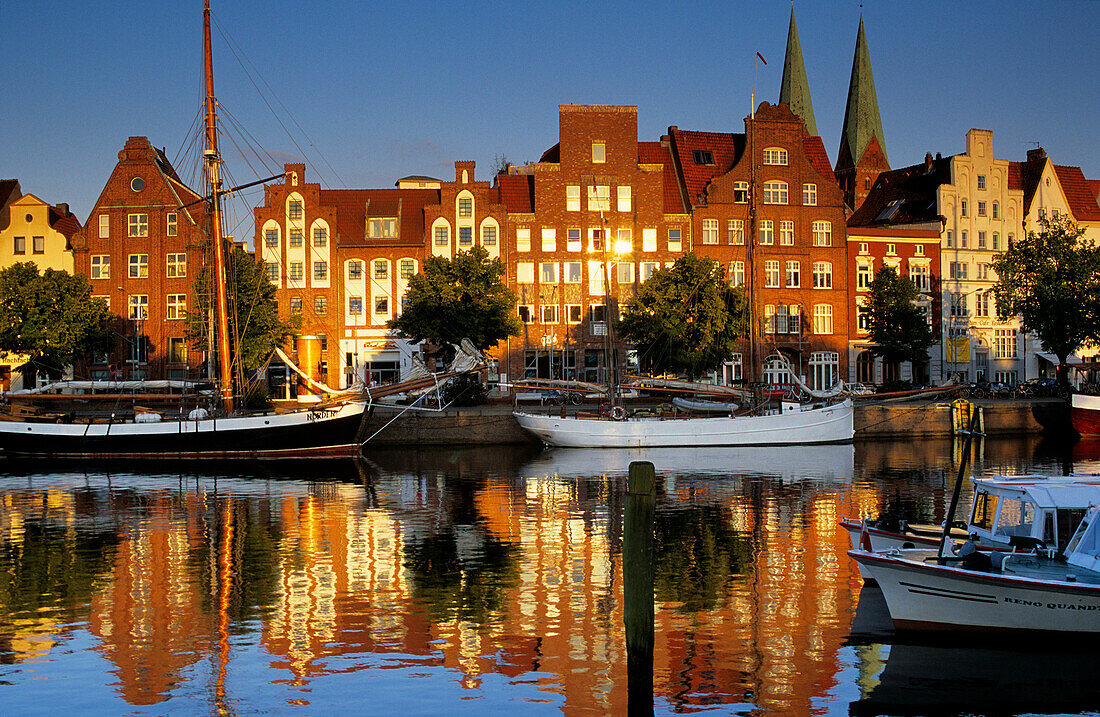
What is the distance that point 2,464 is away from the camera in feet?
170

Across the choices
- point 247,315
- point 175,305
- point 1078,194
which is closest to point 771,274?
point 1078,194

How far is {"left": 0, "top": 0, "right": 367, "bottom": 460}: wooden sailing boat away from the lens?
51344 mm

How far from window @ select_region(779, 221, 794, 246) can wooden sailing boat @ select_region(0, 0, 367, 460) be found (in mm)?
37942

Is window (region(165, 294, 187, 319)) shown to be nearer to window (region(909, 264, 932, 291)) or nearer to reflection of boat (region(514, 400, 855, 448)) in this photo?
reflection of boat (region(514, 400, 855, 448))

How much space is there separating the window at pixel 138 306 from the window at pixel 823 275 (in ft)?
160

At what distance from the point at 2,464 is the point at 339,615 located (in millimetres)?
38237

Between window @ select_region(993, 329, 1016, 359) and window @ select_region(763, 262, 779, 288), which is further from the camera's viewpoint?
window @ select_region(993, 329, 1016, 359)

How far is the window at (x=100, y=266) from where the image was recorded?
251 feet

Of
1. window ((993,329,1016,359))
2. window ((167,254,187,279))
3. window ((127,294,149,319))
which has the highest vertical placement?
window ((167,254,187,279))

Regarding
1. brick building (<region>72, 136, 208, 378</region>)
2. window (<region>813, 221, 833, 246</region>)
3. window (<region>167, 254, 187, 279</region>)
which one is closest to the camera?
brick building (<region>72, 136, 208, 378</region>)

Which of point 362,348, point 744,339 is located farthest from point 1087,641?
point 362,348

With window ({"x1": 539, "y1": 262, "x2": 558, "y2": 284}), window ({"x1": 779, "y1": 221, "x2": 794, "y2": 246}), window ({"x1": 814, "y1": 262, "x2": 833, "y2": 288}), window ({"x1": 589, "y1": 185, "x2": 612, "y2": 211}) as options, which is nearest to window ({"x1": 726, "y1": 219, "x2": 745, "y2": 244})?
window ({"x1": 779, "y1": 221, "x2": 794, "y2": 246})

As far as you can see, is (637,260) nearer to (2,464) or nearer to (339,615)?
(2,464)

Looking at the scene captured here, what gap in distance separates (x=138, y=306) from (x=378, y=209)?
18.6 meters
